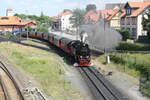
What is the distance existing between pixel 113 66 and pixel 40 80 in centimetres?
1260

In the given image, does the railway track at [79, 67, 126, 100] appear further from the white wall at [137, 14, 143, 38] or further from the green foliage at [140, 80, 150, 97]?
the white wall at [137, 14, 143, 38]

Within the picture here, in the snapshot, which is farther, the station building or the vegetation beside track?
the station building

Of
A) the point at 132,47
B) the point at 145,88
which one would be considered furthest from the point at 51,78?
the point at 132,47

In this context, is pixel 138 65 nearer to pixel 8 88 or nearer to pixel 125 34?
pixel 8 88

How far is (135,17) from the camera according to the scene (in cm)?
7344

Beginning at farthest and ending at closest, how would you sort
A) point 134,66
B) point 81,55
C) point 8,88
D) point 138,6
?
point 138,6, point 81,55, point 134,66, point 8,88

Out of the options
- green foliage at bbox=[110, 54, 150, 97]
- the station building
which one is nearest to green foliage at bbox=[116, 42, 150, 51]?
green foliage at bbox=[110, 54, 150, 97]

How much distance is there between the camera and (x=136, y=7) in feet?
250

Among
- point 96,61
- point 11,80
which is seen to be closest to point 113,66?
point 96,61

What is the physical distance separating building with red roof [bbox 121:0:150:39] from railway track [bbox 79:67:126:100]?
3770 centimetres

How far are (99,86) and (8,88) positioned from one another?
8403mm

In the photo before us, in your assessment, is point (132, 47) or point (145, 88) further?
point (132, 47)

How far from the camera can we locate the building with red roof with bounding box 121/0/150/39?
72.7 metres

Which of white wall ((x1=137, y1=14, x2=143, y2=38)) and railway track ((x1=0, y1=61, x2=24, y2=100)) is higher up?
white wall ((x1=137, y1=14, x2=143, y2=38))
